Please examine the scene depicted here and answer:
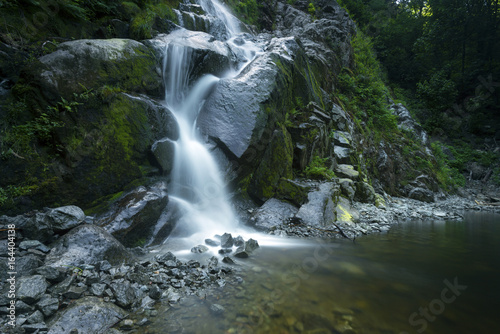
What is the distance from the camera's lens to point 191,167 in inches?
249

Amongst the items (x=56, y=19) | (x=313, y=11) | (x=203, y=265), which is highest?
(x=313, y=11)

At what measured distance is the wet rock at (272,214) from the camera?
6.48 metres

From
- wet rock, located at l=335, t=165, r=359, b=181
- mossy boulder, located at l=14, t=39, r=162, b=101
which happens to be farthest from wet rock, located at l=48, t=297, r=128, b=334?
wet rock, located at l=335, t=165, r=359, b=181

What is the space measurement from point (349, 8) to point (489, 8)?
1211cm

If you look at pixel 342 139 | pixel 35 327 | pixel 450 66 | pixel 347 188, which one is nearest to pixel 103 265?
pixel 35 327

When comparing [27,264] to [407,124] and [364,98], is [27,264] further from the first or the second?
[407,124]

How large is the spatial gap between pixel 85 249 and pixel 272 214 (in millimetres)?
4734

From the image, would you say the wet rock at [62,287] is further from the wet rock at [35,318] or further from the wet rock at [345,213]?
the wet rock at [345,213]

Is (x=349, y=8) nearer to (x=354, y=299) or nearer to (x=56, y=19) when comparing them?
(x=56, y=19)

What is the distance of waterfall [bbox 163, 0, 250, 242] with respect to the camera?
582cm

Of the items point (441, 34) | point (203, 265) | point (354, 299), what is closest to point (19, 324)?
point (203, 265)

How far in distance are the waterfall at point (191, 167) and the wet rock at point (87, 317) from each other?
276 centimetres

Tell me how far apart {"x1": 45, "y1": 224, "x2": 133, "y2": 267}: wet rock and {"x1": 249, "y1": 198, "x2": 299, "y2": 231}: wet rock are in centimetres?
363

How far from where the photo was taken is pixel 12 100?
4.12m
